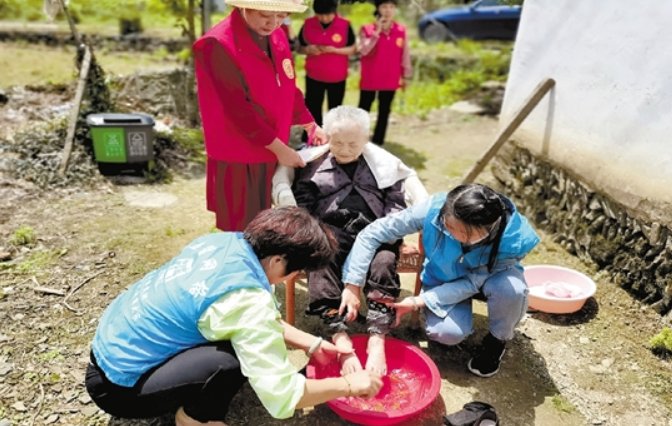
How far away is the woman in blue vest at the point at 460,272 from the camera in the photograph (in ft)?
9.42

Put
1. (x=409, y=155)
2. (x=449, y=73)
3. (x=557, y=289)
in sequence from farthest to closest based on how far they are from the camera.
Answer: (x=449, y=73) → (x=409, y=155) → (x=557, y=289)

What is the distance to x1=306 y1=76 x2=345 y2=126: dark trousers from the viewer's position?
6.04m

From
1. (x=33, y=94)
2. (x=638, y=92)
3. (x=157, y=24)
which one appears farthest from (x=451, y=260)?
(x=157, y=24)

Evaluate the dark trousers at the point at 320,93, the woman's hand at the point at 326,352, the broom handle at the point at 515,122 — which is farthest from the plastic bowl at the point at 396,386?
the dark trousers at the point at 320,93

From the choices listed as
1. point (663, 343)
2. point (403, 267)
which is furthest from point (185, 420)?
point (663, 343)

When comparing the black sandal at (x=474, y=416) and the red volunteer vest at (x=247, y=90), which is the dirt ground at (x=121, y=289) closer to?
the black sandal at (x=474, y=416)

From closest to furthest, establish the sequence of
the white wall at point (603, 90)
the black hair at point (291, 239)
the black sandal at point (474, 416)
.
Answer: the black hair at point (291, 239), the black sandal at point (474, 416), the white wall at point (603, 90)

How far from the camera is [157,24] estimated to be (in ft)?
38.4

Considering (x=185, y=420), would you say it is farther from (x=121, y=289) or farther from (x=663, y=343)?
(x=663, y=343)

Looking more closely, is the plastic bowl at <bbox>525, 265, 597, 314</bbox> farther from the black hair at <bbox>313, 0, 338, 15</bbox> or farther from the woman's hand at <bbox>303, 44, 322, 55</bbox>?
the black hair at <bbox>313, 0, 338, 15</bbox>

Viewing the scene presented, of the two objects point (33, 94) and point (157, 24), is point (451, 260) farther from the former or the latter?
point (157, 24)

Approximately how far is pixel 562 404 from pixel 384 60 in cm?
427

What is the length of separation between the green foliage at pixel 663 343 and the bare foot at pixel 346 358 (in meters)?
1.89

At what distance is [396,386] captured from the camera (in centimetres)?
294
